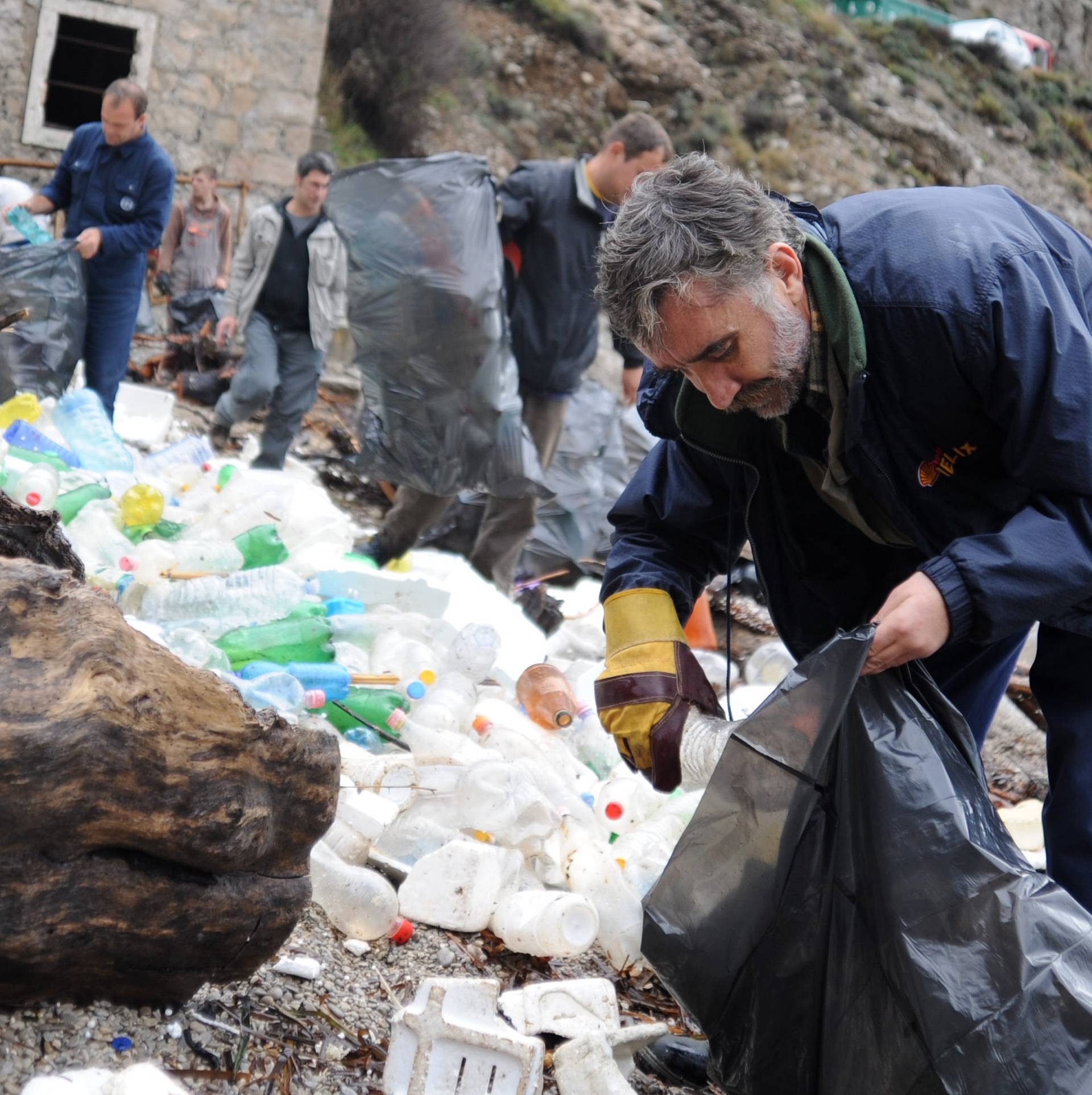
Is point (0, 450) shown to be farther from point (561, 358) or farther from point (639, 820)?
point (639, 820)

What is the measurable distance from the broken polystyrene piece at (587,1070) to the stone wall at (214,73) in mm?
11804

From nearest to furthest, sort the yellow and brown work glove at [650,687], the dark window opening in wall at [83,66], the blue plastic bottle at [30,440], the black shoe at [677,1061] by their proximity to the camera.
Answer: the yellow and brown work glove at [650,687], the black shoe at [677,1061], the blue plastic bottle at [30,440], the dark window opening in wall at [83,66]

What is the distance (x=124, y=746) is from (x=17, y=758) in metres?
0.15

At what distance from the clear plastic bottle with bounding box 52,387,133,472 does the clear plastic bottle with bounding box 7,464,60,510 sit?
29.6 inches

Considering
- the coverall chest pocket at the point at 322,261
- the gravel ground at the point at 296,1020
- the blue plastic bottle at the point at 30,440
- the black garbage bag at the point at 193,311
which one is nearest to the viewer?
the gravel ground at the point at 296,1020

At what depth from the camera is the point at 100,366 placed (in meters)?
6.46

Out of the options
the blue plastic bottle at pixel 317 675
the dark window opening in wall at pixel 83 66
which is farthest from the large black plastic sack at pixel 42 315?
the dark window opening in wall at pixel 83 66

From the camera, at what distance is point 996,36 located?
3303 cm

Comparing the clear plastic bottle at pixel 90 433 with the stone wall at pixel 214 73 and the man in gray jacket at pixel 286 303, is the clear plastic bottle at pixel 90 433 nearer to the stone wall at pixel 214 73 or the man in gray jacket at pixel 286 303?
the man in gray jacket at pixel 286 303

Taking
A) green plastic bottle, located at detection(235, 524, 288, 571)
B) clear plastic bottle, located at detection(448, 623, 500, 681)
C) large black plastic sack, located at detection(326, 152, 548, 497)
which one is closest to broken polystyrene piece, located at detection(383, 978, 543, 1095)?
clear plastic bottle, located at detection(448, 623, 500, 681)

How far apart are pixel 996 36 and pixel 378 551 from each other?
33.2 meters

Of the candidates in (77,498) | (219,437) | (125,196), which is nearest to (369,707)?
(77,498)

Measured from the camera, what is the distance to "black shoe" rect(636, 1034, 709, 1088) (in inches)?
97.8

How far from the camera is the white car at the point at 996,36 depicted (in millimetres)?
32781
